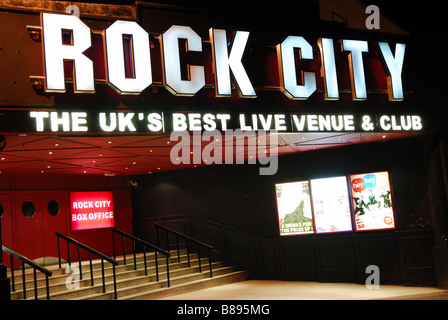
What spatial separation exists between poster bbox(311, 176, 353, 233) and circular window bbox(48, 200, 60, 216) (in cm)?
763

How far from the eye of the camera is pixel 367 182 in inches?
493

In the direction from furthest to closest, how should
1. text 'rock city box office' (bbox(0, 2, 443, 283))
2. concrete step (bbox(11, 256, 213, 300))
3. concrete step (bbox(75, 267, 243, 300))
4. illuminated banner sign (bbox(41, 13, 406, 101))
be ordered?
1. concrete step (bbox(75, 267, 243, 300))
2. concrete step (bbox(11, 256, 213, 300))
3. text 'rock city box office' (bbox(0, 2, 443, 283))
4. illuminated banner sign (bbox(41, 13, 406, 101))

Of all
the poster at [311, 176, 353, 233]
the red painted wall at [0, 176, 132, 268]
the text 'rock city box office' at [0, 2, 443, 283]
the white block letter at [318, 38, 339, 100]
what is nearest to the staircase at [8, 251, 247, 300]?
the text 'rock city box office' at [0, 2, 443, 283]

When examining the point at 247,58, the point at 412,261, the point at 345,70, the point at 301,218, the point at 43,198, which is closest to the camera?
the point at 247,58

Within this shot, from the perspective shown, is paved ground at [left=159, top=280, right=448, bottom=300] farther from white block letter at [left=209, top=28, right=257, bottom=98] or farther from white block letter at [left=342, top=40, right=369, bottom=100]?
white block letter at [left=209, top=28, right=257, bottom=98]

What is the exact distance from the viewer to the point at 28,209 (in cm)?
1467

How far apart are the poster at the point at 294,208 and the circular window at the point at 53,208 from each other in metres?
6.63

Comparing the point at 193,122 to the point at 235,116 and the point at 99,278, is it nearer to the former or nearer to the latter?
the point at 235,116

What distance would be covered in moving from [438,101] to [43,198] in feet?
36.3

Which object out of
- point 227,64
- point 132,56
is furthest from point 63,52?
point 227,64

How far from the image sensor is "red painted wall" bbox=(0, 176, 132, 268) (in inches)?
558

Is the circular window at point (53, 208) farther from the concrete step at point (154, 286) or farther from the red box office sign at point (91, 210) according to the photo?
the concrete step at point (154, 286)

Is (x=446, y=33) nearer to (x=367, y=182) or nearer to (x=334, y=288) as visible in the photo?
(x=367, y=182)

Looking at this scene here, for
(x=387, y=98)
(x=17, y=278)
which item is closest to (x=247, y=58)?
(x=387, y=98)
